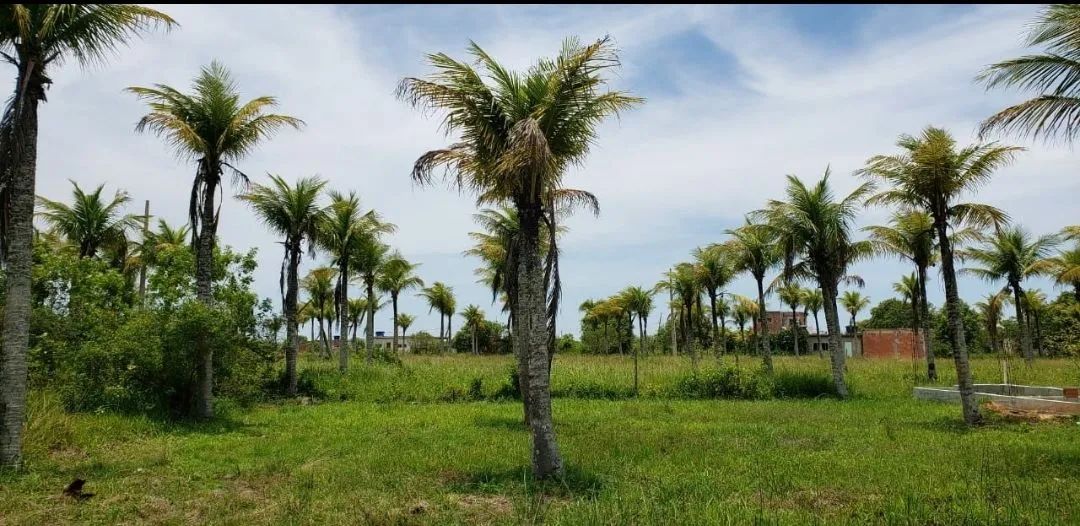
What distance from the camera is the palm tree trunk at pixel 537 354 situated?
918 centimetres

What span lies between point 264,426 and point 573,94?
11077 mm

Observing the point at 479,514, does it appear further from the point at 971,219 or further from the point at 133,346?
the point at 971,219

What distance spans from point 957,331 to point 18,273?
57.8 ft

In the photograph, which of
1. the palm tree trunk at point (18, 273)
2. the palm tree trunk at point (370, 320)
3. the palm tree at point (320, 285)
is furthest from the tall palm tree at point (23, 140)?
the palm tree at point (320, 285)

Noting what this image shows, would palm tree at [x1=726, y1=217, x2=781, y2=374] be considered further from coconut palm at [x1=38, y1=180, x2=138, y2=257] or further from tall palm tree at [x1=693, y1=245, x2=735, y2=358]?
coconut palm at [x1=38, y1=180, x2=138, y2=257]

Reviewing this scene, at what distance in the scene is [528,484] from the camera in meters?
8.95

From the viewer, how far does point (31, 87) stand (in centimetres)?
1023

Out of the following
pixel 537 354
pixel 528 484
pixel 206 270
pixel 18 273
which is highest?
pixel 206 270

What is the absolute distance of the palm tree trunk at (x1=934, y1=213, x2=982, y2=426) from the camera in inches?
585

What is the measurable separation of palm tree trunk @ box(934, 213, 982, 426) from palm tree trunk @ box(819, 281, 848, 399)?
6726mm

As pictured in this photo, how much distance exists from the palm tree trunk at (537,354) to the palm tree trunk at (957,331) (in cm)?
1032

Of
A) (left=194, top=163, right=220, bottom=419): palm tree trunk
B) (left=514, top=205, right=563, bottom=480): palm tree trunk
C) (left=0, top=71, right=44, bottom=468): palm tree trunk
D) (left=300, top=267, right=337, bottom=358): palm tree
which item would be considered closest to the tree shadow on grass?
(left=514, top=205, right=563, bottom=480): palm tree trunk

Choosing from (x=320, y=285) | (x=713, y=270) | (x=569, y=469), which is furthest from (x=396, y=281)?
(x=569, y=469)

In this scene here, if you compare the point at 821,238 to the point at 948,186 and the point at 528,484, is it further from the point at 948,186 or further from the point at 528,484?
the point at 528,484
